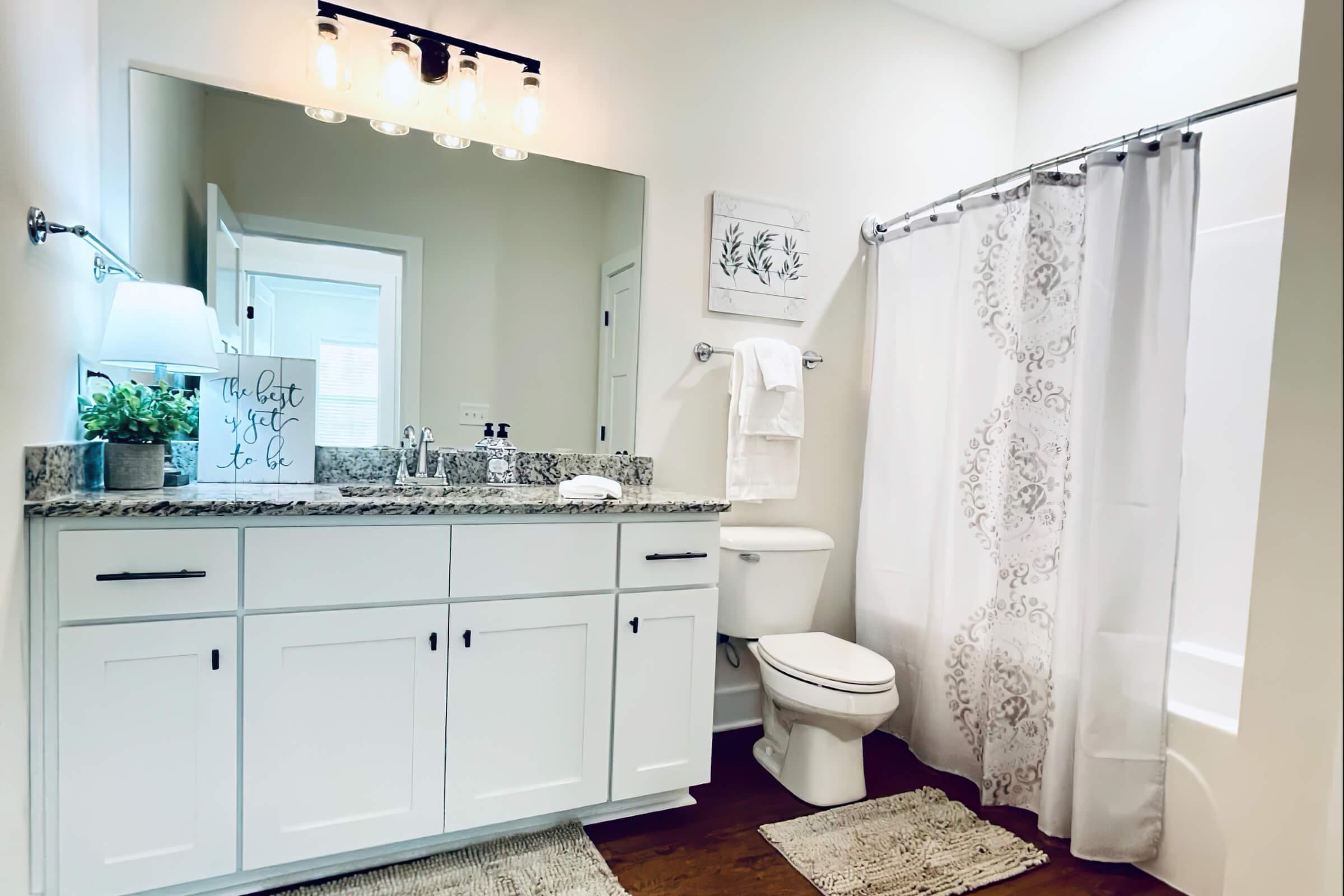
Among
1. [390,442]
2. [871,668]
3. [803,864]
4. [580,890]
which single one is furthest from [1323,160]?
[390,442]

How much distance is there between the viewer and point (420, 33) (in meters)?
1.89

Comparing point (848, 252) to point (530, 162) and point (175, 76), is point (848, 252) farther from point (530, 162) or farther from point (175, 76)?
point (175, 76)

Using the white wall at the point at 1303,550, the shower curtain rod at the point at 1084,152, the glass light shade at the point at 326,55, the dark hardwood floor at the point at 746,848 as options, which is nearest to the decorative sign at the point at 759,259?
the shower curtain rod at the point at 1084,152

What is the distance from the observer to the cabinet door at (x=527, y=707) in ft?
5.37

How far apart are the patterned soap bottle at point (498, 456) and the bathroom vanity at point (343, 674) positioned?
17 centimetres

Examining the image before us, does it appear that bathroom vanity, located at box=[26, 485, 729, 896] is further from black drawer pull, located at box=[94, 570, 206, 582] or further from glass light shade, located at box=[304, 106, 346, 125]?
glass light shade, located at box=[304, 106, 346, 125]

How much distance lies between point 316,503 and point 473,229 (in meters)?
1.03

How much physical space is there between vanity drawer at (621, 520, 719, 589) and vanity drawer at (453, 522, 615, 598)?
47 mm

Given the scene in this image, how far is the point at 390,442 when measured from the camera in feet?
6.63

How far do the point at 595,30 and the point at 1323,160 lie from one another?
1.96 meters

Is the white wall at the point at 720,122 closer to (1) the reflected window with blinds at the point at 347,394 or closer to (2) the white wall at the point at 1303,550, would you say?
(1) the reflected window with blinds at the point at 347,394

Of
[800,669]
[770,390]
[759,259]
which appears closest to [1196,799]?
[800,669]

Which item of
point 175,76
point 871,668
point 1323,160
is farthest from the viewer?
point 871,668

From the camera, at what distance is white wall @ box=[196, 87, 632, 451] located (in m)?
1.86
